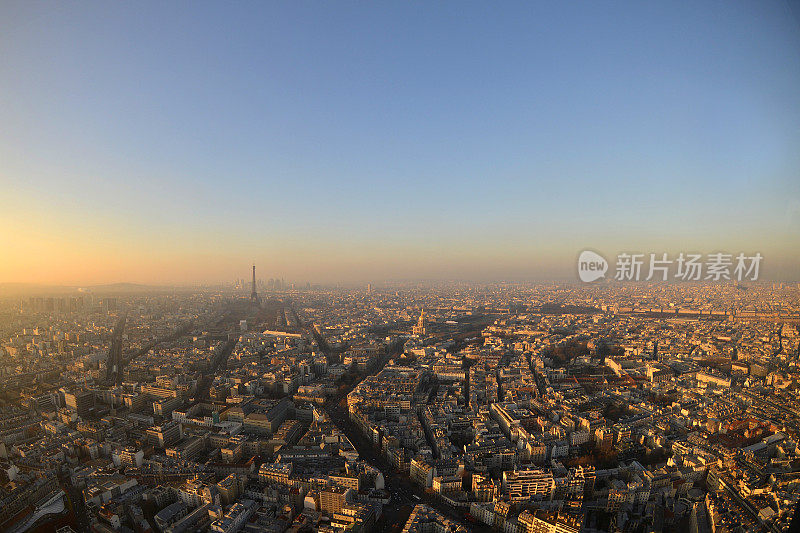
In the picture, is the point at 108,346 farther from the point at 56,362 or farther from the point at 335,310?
the point at 335,310

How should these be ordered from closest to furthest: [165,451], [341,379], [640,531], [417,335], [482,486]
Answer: [640,531], [482,486], [165,451], [341,379], [417,335]

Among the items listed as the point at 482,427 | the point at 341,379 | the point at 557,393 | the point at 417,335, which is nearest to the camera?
the point at 482,427

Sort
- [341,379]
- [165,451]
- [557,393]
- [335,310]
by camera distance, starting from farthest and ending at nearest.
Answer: [335,310] → [341,379] → [557,393] → [165,451]

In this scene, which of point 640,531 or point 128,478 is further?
point 128,478

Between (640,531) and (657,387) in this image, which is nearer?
(640,531)

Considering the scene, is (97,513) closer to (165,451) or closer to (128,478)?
(128,478)

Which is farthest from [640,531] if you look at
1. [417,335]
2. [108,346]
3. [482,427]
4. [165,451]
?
[108,346]

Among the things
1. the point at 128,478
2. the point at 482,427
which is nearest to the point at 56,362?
the point at 128,478

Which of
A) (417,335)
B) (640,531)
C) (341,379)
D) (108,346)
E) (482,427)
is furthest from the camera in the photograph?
(417,335)
